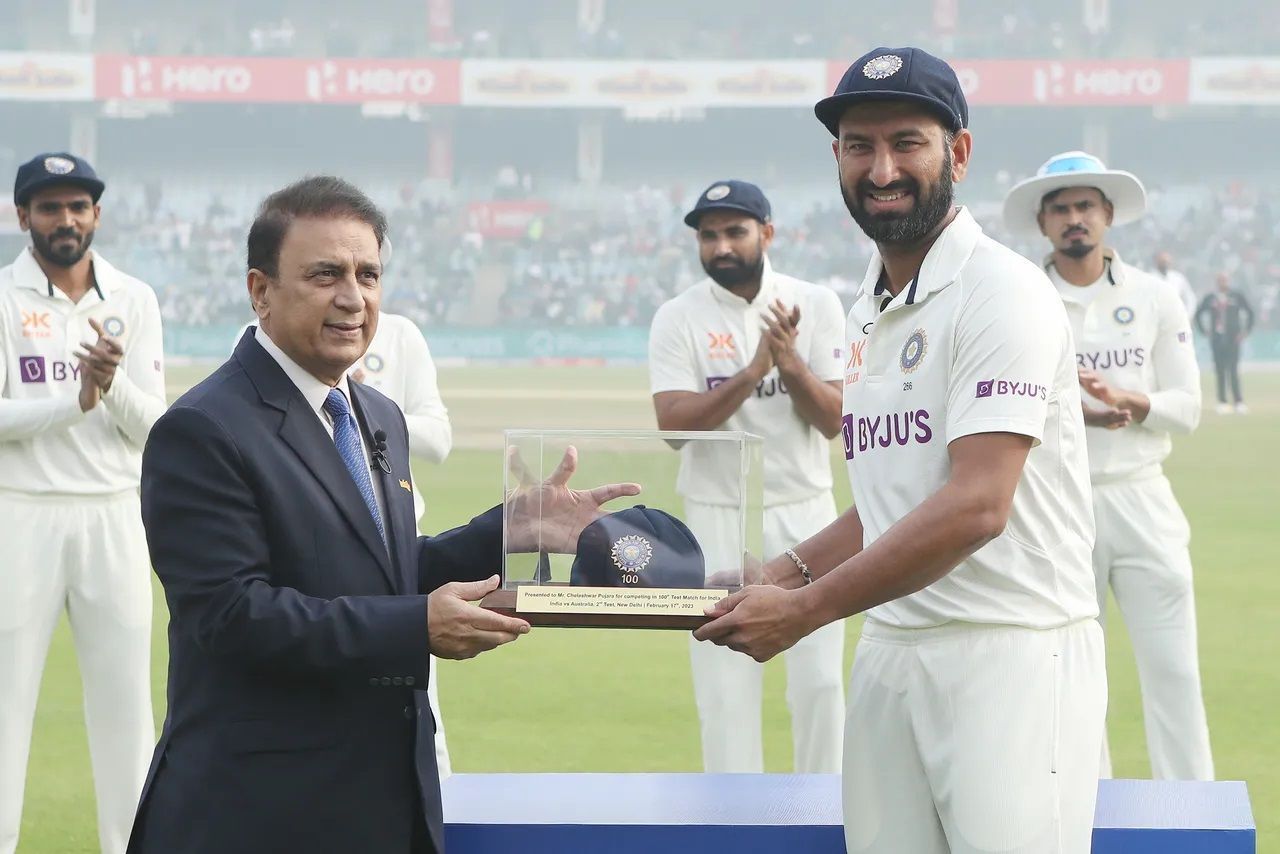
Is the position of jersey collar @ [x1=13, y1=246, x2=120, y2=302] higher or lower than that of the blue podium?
higher

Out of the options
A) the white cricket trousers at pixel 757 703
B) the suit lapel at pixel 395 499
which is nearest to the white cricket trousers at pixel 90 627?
the white cricket trousers at pixel 757 703

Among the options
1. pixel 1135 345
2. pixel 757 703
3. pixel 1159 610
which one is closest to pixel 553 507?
pixel 757 703

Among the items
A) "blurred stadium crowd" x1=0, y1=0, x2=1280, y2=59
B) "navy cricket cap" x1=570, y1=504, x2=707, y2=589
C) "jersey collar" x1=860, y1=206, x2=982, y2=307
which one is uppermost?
"blurred stadium crowd" x1=0, y1=0, x2=1280, y2=59

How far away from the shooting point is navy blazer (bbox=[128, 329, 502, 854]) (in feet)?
7.43

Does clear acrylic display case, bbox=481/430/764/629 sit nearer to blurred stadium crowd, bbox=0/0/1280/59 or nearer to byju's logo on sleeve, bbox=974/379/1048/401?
byju's logo on sleeve, bbox=974/379/1048/401

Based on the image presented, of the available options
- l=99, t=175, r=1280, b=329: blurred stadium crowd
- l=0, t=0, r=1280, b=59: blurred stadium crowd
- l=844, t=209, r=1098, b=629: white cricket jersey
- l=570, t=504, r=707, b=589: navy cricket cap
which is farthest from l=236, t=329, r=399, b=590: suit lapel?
l=0, t=0, r=1280, b=59: blurred stadium crowd

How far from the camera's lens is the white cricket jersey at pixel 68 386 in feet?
15.4

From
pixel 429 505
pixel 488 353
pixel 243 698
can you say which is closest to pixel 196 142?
pixel 488 353

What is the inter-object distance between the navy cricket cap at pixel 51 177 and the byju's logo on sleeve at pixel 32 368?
1.59 feet

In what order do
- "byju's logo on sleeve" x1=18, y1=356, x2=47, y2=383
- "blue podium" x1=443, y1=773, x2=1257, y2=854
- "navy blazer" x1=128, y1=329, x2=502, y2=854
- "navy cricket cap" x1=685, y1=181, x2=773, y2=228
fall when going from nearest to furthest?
"navy blazer" x1=128, y1=329, x2=502, y2=854
"blue podium" x1=443, y1=773, x2=1257, y2=854
"byju's logo on sleeve" x1=18, y1=356, x2=47, y2=383
"navy cricket cap" x1=685, y1=181, x2=773, y2=228

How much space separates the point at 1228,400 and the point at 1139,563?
20256 mm

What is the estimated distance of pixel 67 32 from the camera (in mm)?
40312

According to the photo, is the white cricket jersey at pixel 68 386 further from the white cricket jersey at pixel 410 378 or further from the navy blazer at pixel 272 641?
the navy blazer at pixel 272 641

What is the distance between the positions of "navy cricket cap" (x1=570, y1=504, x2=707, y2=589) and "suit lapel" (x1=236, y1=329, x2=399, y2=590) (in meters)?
0.43
